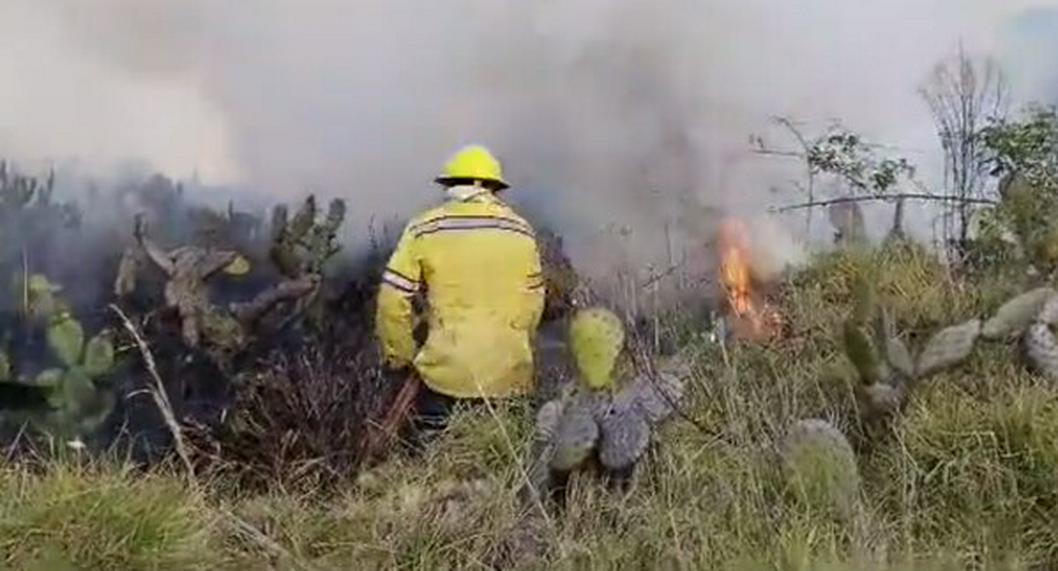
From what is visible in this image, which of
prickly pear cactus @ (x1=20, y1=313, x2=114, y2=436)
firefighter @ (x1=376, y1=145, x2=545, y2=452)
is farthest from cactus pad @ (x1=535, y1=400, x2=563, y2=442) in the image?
prickly pear cactus @ (x1=20, y1=313, x2=114, y2=436)

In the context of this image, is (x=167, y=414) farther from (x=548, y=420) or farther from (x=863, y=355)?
(x=863, y=355)

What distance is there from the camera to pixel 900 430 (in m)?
4.81

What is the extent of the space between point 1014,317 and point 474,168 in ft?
6.21

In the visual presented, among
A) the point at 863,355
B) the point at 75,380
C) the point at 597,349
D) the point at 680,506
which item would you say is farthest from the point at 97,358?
the point at 863,355

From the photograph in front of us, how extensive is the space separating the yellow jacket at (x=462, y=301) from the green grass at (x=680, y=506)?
0.37 metres

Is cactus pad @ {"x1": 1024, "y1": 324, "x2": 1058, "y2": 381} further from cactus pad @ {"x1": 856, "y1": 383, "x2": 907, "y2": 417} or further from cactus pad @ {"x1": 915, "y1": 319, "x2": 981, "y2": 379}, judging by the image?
cactus pad @ {"x1": 856, "y1": 383, "x2": 907, "y2": 417}

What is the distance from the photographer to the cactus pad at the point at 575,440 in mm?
4691

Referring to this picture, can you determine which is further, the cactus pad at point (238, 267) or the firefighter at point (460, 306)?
the cactus pad at point (238, 267)

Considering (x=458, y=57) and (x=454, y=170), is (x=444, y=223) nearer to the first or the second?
(x=454, y=170)

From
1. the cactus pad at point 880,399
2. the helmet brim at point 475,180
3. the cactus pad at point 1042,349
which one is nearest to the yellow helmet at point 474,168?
the helmet brim at point 475,180

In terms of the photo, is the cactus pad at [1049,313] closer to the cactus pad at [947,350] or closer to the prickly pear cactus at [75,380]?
the cactus pad at [947,350]

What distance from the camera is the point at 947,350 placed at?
5.07 m

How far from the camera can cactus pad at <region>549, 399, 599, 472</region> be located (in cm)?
469

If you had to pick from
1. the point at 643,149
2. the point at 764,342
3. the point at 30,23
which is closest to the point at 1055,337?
the point at 764,342
